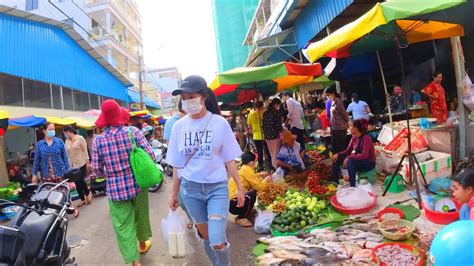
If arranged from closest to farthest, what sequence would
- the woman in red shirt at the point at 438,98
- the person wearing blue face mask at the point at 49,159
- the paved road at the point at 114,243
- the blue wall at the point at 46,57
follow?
the paved road at the point at 114,243 → the woman in red shirt at the point at 438,98 → the person wearing blue face mask at the point at 49,159 → the blue wall at the point at 46,57

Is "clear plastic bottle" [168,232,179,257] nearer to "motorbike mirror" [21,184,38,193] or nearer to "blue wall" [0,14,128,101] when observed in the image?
"motorbike mirror" [21,184,38,193]

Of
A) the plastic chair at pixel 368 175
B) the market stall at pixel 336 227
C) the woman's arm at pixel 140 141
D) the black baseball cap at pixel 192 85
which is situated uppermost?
the black baseball cap at pixel 192 85

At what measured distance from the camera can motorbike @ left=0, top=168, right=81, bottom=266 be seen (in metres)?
Answer: 2.37

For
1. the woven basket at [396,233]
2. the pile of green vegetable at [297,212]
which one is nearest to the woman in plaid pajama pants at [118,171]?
the pile of green vegetable at [297,212]

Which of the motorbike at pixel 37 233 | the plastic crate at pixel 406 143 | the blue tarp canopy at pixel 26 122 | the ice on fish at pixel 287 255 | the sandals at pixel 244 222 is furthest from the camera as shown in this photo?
the blue tarp canopy at pixel 26 122

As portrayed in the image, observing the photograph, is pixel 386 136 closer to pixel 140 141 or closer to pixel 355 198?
pixel 355 198

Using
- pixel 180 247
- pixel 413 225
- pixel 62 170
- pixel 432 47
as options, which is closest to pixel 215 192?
pixel 180 247

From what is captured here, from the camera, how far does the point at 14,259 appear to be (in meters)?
2.38

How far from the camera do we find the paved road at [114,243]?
4473 mm

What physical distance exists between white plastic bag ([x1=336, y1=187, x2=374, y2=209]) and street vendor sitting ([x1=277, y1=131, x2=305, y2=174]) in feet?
7.44

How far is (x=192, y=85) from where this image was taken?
3248 millimetres

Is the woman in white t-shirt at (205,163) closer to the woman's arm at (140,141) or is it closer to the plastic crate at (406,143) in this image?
the woman's arm at (140,141)

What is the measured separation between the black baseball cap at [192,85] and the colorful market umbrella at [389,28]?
7.69 ft

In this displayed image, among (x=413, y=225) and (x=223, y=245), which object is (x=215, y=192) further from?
(x=413, y=225)
